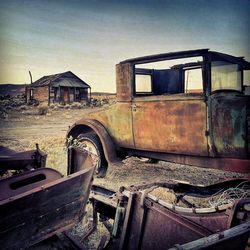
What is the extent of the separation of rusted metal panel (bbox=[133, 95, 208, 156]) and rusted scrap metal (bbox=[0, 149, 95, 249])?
1752mm

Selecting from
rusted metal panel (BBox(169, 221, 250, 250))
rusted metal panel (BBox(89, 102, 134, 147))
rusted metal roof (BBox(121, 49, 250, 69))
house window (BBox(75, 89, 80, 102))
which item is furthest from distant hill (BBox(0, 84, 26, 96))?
house window (BBox(75, 89, 80, 102))

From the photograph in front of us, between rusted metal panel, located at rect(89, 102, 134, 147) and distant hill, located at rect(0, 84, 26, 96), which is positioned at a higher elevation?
distant hill, located at rect(0, 84, 26, 96)

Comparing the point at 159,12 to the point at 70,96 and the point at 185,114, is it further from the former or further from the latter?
the point at 70,96

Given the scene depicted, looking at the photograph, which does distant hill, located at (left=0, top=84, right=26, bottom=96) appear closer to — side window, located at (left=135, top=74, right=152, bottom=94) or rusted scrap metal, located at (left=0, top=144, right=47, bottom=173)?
side window, located at (left=135, top=74, right=152, bottom=94)

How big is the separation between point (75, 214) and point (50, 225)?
0.24 m

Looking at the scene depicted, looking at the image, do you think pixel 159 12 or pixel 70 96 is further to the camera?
pixel 70 96

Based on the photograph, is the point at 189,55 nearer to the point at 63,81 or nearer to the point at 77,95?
the point at 63,81

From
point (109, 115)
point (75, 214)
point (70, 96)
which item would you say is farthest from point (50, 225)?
point (70, 96)

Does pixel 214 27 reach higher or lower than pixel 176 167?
higher

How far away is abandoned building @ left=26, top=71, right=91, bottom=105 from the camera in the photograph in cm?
2294

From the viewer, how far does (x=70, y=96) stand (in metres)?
24.6

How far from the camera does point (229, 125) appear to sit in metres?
3.01

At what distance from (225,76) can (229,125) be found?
0.89 metres

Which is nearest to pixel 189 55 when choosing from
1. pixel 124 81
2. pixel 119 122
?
pixel 124 81
